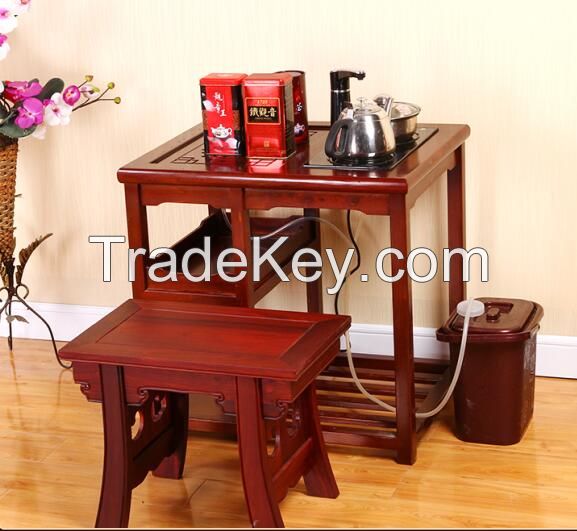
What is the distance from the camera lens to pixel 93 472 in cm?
273

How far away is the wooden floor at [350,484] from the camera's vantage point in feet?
8.10

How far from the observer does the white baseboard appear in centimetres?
314

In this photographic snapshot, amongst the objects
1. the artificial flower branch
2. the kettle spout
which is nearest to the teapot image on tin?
the kettle spout

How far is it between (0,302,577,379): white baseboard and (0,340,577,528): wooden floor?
11cm

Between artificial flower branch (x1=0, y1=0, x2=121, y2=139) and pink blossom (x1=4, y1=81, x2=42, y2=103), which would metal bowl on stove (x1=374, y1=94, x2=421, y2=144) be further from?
pink blossom (x1=4, y1=81, x2=42, y2=103)

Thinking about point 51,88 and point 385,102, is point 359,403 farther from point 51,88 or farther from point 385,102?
point 51,88

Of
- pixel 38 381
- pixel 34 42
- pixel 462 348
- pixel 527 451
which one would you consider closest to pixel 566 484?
pixel 527 451

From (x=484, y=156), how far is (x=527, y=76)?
9.6 inches

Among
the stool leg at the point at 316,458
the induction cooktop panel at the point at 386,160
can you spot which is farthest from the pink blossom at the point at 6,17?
the stool leg at the point at 316,458

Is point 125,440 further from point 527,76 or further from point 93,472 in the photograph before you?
point 527,76

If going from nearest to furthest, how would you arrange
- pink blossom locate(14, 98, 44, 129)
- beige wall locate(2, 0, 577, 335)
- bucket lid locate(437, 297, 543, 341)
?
bucket lid locate(437, 297, 543, 341) < beige wall locate(2, 0, 577, 335) < pink blossom locate(14, 98, 44, 129)

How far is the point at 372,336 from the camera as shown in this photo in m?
3.31

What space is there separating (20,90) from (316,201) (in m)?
1.02

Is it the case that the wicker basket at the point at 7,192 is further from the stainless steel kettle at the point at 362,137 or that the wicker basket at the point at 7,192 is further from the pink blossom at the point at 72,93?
the stainless steel kettle at the point at 362,137
